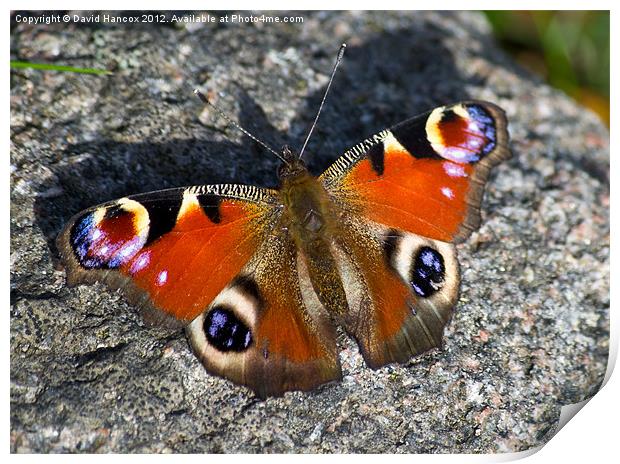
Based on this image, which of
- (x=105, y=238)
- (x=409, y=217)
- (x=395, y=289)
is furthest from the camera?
(x=409, y=217)

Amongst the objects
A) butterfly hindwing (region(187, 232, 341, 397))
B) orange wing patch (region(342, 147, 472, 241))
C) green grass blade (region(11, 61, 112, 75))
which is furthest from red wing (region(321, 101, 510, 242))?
green grass blade (region(11, 61, 112, 75))

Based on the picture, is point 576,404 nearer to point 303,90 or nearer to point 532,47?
point 303,90

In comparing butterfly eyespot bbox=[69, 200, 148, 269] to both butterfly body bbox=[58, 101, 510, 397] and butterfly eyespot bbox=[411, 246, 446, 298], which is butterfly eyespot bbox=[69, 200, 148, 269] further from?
butterfly eyespot bbox=[411, 246, 446, 298]

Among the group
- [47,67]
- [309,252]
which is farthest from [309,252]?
[47,67]

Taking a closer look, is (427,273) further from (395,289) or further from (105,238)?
(105,238)
